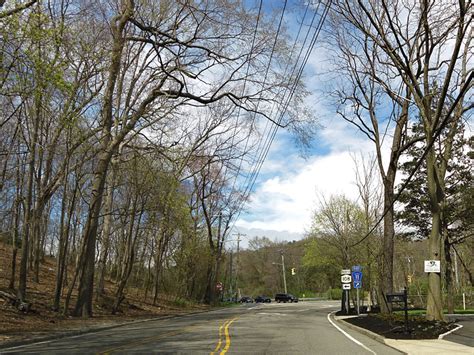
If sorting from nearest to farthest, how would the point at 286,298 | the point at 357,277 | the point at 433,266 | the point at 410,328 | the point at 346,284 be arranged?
the point at 410,328
the point at 433,266
the point at 357,277
the point at 346,284
the point at 286,298

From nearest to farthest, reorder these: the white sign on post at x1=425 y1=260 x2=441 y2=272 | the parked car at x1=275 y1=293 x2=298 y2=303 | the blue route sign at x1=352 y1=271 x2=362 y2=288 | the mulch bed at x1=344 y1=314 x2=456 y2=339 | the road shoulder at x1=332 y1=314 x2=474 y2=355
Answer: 1. the road shoulder at x1=332 y1=314 x2=474 y2=355
2. the mulch bed at x1=344 y1=314 x2=456 y2=339
3. the white sign on post at x1=425 y1=260 x2=441 y2=272
4. the blue route sign at x1=352 y1=271 x2=362 y2=288
5. the parked car at x1=275 y1=293 x2=298 y2=303

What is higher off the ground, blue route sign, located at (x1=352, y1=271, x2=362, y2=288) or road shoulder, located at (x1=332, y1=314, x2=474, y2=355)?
blue route sign, located at (x1=352, y1=271, x2=362, y2=288)

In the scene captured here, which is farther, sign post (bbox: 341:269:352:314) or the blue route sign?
sign post (bbox: 341:269:352:314)

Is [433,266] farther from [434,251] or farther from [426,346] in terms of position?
[426,346]

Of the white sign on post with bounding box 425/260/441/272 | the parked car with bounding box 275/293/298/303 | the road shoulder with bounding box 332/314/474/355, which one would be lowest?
the parked car with bounding box 275/293/298/303

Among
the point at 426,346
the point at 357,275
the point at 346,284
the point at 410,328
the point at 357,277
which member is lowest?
the point at 426,346

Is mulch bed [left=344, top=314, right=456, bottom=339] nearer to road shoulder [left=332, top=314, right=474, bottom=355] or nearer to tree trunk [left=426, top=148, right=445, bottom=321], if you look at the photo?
road shoulder [left=332, top=314, right=474, bottom=355]

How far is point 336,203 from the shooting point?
38406 millimetres

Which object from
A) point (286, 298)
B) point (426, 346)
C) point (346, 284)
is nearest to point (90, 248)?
point (346, 284)

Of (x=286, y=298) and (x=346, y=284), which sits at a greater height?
(x=346, y=284)

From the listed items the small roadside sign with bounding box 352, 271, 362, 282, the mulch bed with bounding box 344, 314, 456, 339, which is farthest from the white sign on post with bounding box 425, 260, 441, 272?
the small roadside sign with bounding box 352, 271, 362, 282

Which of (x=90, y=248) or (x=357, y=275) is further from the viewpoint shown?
(x=357, y=275)

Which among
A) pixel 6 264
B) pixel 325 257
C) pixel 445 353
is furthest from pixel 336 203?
pixel 445 353

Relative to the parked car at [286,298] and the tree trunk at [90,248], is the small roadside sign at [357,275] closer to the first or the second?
the tree trunk at [90,248]
